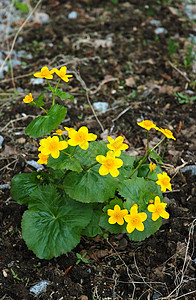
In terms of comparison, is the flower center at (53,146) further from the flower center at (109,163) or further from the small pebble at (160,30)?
the small pebble at (160,30)

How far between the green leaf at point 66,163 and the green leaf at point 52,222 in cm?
27

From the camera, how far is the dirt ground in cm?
228

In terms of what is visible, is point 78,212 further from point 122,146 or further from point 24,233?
point 122,146

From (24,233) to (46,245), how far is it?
0.56 ft

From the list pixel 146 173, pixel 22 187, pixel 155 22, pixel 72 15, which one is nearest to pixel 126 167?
pixel 146 173

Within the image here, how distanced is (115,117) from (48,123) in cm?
152

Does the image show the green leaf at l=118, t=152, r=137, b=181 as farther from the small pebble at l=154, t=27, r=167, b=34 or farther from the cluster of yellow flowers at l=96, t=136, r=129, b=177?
the small pebble at l=154, t=27, r=167, b=34

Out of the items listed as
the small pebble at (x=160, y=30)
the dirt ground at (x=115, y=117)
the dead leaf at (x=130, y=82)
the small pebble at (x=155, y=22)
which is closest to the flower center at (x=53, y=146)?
the dirt ground at (x=115, y=117)

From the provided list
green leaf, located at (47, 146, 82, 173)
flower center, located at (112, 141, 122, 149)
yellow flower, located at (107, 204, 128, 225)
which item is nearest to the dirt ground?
yellow flower, located at (107, 204, 128, 225)

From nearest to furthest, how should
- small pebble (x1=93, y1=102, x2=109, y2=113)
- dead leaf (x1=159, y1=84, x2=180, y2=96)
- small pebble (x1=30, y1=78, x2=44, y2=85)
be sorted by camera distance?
1. small pebble (x1=93, y1=102, x2=109, y2=113)
2. dead leaf (x1=159, y1=84, x2=180, y2=96)
3. small pebble (x1=30, y1=78, x2=44, y2=85)

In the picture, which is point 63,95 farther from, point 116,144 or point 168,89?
point 168,89

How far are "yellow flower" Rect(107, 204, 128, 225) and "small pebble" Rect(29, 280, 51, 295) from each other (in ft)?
2.11

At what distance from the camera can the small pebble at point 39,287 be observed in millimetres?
2188

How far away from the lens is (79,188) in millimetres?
2121
